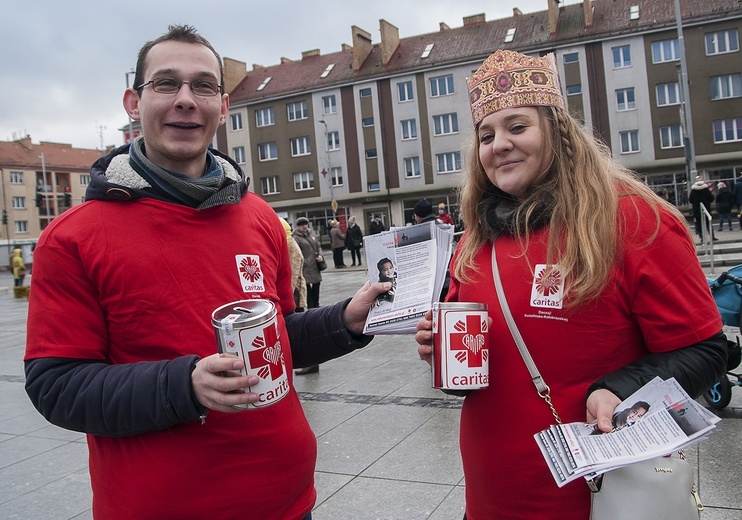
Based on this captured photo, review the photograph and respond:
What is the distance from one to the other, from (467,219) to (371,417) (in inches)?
138

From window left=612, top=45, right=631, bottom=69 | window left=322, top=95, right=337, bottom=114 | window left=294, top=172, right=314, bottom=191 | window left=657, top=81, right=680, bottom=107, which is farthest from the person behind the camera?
window left=294, top=172, right=314, bottom=191

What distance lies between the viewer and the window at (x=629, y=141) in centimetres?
3719

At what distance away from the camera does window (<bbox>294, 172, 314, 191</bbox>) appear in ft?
149

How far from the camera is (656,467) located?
A: 1526mm

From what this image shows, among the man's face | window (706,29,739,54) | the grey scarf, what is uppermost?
window (706,29,739,54)

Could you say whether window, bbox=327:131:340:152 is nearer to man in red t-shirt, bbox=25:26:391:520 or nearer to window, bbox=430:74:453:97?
window, bbox=430:74:453:97

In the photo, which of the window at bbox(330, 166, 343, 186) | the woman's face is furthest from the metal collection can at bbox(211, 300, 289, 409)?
the window at bbox(330, 166, 343, 186)

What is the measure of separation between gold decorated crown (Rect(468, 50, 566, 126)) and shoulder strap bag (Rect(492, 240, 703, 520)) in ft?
3.52

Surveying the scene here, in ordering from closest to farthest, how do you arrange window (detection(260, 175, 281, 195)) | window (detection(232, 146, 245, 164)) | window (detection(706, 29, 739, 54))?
window (detection(706, 29, 739, 54)) < window (detection(260, 175, 281, 195)) < window (detection(232, 146, 245, 164))

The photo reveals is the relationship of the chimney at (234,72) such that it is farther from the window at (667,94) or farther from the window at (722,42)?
the window at (722,42)

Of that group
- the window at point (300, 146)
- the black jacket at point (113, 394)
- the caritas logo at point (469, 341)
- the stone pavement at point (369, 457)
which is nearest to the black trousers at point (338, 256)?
the stone pavement at point (369, 457)

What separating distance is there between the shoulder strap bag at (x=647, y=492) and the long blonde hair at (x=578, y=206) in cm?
45

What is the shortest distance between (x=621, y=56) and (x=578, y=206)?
130 ft

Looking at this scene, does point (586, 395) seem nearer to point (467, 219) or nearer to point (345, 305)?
point (467, 219)
